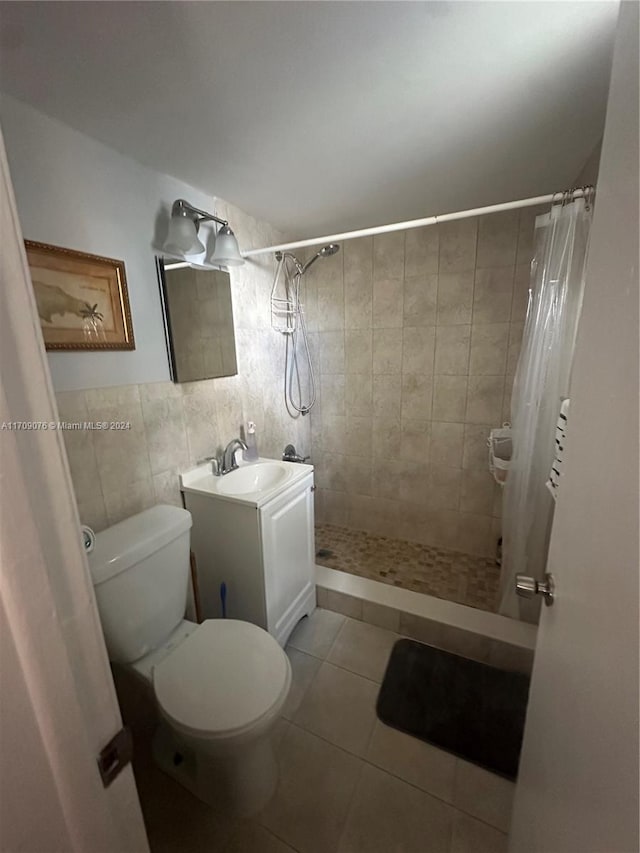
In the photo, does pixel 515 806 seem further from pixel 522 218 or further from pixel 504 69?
Result: pixel 522 218

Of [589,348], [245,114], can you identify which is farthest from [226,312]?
[589,348]

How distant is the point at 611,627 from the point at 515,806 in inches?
34.4

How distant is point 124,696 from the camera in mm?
1329

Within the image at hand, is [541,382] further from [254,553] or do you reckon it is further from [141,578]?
[141,578]

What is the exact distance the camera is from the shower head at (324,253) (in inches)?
84.0

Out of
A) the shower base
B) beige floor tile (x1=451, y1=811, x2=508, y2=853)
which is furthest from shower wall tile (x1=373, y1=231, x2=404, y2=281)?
beige floor tile (x1=451, y1=811, x2=508, y2=853)

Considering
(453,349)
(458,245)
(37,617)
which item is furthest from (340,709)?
(458,245)

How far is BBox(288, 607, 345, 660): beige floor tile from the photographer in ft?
5.61

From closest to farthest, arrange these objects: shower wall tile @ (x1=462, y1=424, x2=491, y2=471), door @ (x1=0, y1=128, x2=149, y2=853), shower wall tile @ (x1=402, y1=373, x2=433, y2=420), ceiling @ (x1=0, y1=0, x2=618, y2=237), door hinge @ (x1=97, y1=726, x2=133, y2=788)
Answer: door @ (x1=0, y1=128, x2=149, y2=853) → door hinge @ (x1=97, y1=726, x2=133, y2=788) → ceiling @ (x1=0, y1=0, x2=618, y2=237) → shower wall tile @ (x1=462, y1=424, x2=491, y2=471) → shower wall tile @ (x1=402, y1=373, x2=433, y2=420)

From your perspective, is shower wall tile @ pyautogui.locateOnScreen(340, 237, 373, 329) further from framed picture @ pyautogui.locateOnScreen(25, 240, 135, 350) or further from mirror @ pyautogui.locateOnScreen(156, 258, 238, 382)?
framed picture @ pyautogui.locateOnScreen(25, 240, 135, 350)

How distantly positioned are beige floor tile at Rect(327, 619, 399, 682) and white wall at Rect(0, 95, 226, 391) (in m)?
1.54

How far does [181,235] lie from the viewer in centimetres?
140

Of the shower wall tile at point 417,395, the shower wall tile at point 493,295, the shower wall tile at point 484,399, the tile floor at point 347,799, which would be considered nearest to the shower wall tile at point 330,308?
the shower wall tile at point 417,395

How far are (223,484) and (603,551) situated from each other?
56.8 inches
